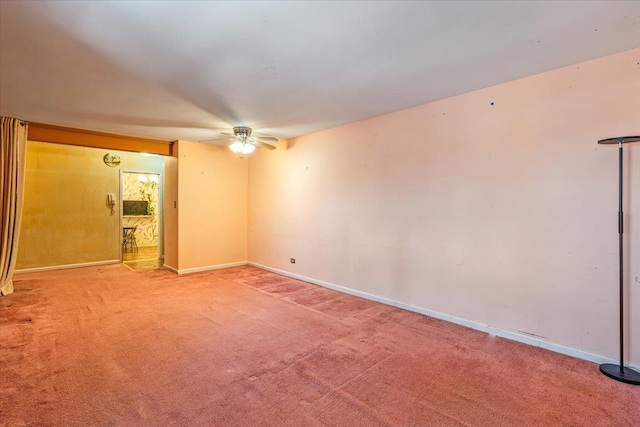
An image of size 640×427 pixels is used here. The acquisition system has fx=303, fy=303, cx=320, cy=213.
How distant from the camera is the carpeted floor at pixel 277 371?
1.90 m

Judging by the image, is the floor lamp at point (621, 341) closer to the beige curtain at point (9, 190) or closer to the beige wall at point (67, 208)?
the beige curtain at point (9, 190)

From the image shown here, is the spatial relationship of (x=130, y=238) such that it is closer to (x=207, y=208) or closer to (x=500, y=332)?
(x=207, y=208)

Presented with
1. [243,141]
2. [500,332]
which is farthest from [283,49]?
[500,332]

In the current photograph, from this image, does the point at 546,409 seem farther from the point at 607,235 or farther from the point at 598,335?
the point at 607,235

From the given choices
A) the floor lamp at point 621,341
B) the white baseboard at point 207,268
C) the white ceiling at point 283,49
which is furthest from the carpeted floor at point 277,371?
the white ceiling at point 283,49

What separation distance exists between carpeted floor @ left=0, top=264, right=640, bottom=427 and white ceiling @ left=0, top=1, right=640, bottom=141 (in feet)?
8.16

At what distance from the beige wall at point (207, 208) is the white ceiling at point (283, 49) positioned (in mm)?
2190

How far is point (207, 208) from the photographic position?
6.04 metres

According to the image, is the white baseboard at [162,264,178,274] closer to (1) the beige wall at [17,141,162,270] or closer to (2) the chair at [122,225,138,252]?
(1) the beige wall at [17,141,162,270]

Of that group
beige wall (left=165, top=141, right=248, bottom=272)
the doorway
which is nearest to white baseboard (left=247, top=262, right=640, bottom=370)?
beige wall (left=165, top=141, right=248, bottom=272)

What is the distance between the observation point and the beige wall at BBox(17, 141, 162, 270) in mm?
5820

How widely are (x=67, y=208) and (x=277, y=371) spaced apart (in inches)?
247

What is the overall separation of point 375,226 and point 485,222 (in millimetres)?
1390

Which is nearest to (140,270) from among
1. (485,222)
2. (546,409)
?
(485,222)
